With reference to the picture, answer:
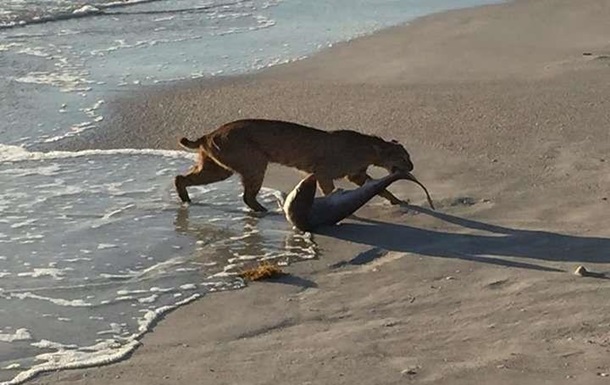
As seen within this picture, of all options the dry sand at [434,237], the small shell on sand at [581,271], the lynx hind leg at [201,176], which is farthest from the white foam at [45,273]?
the small shell on sand at [581,271]

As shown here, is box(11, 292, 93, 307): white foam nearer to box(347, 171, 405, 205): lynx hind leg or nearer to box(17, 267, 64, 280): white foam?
box(17, 267, 64, 280): white foam

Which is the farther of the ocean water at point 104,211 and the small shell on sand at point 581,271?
the small shell on sand at point 581,271

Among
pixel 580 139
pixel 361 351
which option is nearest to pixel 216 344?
pixel 361 351

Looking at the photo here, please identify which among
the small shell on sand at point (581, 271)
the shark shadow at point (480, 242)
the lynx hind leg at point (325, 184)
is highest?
the lynx hind leg at point (325, 184)

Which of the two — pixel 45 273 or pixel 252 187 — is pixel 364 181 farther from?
pixel 45 273

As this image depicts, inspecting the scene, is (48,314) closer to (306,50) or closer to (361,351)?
(361,351)

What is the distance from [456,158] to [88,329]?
417 centimetres

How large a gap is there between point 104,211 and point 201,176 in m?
0.77

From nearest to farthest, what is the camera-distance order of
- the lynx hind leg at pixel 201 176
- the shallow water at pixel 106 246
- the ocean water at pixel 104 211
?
the shallow water at pixel 106 246
the ocean water at pixel 104 211
the lynx hind leg at pixel 201 176

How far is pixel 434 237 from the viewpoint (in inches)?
327

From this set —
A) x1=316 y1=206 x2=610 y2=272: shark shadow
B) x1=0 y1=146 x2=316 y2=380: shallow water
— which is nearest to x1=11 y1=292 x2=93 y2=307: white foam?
x1=0 y1=146 x2=316 y2=380: shallow water

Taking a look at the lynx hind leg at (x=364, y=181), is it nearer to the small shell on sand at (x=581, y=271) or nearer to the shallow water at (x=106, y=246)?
the shallow water at (x=106, y=246)

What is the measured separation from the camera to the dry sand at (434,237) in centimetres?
608

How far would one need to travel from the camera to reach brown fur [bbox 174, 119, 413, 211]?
9.12m
